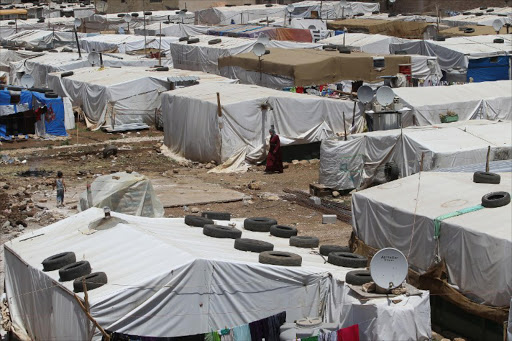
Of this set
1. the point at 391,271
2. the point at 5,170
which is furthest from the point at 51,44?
the point at 391,271

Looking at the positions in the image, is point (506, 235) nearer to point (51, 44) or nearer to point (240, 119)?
point (240, 119)

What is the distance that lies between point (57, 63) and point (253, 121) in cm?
1634

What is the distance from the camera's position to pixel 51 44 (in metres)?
48.4

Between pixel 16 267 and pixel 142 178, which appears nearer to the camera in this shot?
pixel 16 267

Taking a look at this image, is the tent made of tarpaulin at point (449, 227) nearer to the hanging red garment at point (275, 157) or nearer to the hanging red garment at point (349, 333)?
the hanging red garment at point (349, 333)

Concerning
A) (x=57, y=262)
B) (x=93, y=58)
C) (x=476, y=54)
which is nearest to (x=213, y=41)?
(x=93, y=58)

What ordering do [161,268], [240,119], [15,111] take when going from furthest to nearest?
[15,111] → [240,119] → [161,268]

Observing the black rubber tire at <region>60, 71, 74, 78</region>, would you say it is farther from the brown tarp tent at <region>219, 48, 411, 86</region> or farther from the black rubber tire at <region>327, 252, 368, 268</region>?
the black rubber tire at <region>327, 252, 368, 268</region>

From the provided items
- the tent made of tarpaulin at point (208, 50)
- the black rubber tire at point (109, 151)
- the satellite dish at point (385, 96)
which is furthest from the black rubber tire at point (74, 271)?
the tent made of tarpaulin at point (208, 50)

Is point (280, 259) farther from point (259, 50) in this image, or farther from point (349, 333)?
point (259, 50)

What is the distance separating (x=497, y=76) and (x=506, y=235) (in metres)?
21.5

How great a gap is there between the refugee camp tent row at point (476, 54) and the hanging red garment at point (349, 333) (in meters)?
22.9

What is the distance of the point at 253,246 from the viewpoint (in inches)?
496

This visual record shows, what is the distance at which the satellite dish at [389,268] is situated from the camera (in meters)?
11.1
